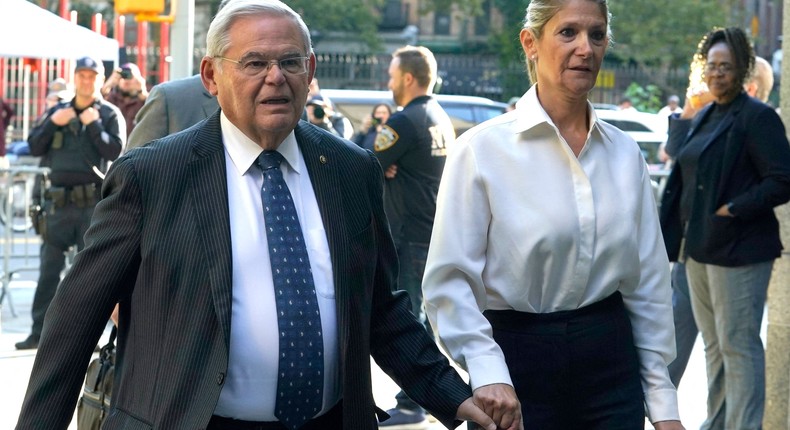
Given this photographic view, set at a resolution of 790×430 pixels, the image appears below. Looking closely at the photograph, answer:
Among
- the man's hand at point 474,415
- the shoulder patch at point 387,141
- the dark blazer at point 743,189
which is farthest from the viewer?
the shoulder patch at point 387,141

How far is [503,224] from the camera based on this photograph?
3.82 m

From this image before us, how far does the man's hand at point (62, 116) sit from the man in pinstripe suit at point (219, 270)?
764cm

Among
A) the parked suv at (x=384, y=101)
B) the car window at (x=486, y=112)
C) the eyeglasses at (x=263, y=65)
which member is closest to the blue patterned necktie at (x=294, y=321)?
the eyeglasses at (x=263, y=65)

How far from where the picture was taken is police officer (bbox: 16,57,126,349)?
423 inches

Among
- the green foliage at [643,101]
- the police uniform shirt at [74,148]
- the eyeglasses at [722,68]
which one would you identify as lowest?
the green foliage at [643,101]

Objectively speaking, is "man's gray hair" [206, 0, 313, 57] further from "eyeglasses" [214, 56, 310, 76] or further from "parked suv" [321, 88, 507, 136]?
"parked suv" [321, 88, 507, 136]

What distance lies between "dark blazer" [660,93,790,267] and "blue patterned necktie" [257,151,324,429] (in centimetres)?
369

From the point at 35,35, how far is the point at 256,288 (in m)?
8.93

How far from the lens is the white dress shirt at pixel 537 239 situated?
150 inches

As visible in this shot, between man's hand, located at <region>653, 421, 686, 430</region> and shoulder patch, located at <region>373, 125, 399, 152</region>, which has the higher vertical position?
shoulder patch, located at <region>373, 125, 399, 152</region>

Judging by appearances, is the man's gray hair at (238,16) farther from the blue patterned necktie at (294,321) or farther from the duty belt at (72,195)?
the duty belt at (72,195)

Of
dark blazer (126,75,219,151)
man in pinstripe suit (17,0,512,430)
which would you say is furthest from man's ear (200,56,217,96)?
dark blazer (126,75,219,151)

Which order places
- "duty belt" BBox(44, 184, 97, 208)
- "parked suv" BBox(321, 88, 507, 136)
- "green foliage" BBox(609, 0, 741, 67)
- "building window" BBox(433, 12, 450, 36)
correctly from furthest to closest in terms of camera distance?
"building window" BBox(433, 12, 450, 36) < "green foliage" BBox(609, 0, 741, 67) < "parked suv" BBox(321, 88, 507, 136) < "duty belt" BBox(44, 184, 97, 208)

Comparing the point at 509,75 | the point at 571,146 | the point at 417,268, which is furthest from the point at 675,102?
the point at 571,146
